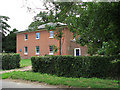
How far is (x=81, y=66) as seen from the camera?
973 cm

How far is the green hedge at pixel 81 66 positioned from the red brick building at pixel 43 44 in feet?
40.0

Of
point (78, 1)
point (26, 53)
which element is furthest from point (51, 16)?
point (26, 53)

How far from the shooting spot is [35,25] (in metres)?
10.9

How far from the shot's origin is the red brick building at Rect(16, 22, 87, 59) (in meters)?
23.5

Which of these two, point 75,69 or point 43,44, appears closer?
point 75,69

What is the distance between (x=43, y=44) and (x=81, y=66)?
1795 centimetres

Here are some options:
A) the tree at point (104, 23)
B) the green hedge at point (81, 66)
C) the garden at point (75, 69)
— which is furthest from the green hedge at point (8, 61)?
the tree at point (104, 23)

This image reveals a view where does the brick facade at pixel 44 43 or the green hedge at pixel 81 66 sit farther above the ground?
the brick facade at pixel 44 43

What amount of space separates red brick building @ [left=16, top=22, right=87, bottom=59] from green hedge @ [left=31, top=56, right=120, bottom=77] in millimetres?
12183

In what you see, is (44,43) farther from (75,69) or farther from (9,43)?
(75,69)

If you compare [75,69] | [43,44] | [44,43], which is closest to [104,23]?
[75,69]

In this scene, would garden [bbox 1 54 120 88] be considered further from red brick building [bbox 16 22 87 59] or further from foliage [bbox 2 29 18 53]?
foliage [bbox 2 29 18 53]

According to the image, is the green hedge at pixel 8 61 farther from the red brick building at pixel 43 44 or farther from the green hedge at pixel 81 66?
the red brick building at pixel 43 44

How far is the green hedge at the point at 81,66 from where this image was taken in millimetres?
9250
